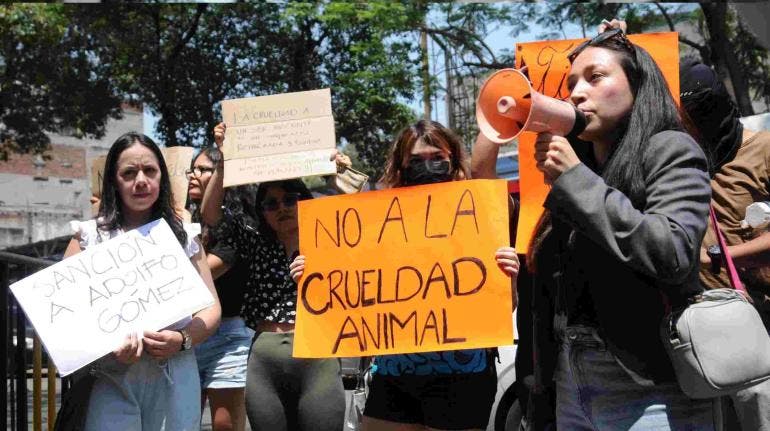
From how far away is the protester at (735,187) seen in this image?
3.21 m

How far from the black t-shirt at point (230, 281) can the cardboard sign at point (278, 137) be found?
1.18 ft

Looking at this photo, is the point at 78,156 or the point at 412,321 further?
the point at 78,156

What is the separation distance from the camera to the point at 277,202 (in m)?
4.39

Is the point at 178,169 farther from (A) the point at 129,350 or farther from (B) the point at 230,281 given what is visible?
(A) the point at 129,350

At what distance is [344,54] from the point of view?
64.6ft

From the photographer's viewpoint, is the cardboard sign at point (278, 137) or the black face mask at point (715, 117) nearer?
the black face mask at point (715, 117)

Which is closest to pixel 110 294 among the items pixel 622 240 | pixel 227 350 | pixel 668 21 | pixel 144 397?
pixel 144 397

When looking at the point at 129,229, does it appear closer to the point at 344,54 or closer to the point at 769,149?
the point at 769,149

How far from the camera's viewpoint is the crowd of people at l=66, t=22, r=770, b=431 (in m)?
2.23

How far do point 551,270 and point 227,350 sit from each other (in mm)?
2599

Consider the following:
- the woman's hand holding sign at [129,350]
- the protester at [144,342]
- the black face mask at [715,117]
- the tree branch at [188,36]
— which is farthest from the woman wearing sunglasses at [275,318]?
the tree branch at [188,36]

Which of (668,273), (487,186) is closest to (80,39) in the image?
(487,186)

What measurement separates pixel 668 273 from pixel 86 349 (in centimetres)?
208

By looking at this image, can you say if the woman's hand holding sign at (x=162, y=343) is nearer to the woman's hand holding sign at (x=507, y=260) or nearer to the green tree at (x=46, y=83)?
the woman's hand holding sign at (x=507, y=260)
